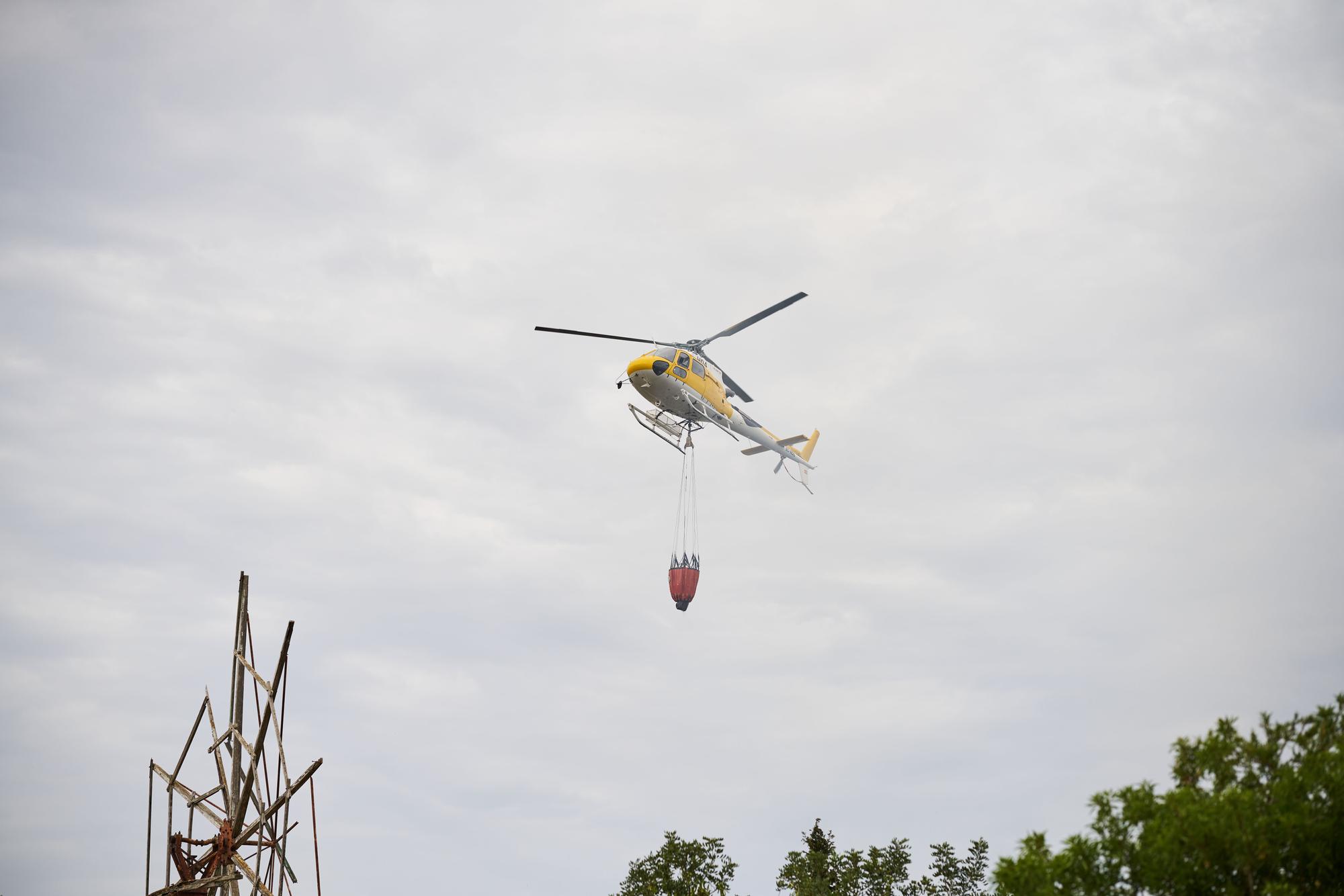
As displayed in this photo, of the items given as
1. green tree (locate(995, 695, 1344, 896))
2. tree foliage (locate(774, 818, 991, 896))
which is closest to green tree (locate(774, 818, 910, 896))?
tree foliage (locate(774, 818, 991, 896))

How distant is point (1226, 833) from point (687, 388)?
30160 millimetres

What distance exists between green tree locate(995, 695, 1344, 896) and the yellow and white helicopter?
27.2 m

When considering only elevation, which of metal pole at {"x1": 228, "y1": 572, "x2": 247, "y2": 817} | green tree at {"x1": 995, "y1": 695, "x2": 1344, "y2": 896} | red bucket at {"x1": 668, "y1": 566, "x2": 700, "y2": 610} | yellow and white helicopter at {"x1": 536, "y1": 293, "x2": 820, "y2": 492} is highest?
yellow and white helicopter at {"x1": 536, "y1": 293, "x2": 820, "y2": 492}

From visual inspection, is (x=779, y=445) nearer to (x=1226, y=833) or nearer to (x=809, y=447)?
(x=809, y=447)

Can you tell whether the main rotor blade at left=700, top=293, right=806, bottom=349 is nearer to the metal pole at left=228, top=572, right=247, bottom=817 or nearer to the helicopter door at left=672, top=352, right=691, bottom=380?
the helicopter door at left=672, top=352, right=691, bottom=380

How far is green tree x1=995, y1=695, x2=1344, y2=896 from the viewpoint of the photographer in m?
14.8

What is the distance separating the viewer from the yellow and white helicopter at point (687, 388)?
140 ft

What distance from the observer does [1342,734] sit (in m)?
16.8

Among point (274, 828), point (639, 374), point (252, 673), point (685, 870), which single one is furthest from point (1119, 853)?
point (639, 374)

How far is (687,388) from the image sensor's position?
143ft

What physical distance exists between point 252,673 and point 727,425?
2719cm

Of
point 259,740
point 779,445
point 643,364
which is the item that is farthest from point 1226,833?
point 779,445

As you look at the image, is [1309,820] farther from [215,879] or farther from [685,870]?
[685,870]

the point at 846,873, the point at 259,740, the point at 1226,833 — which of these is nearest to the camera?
the point at 1226,833
